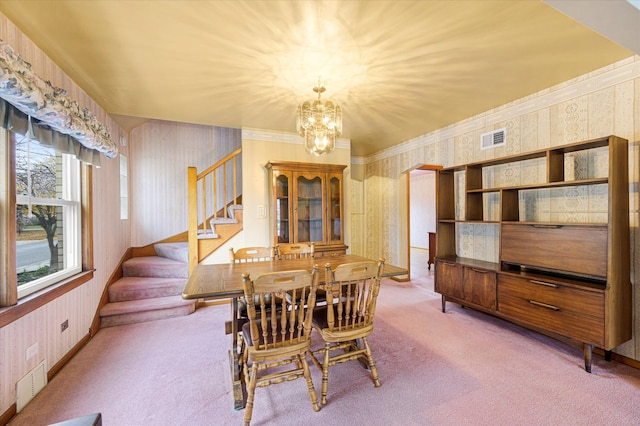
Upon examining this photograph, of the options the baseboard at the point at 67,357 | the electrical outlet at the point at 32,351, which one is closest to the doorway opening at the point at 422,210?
the baseboard at the point at 67,357

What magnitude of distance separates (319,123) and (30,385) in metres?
2.81

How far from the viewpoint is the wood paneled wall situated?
5.35 feet

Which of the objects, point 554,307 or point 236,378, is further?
point 554,307

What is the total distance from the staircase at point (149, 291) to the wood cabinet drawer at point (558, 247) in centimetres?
378

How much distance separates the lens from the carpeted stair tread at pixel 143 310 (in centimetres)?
293

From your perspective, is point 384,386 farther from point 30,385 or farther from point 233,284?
point 30,385

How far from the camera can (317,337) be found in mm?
2682

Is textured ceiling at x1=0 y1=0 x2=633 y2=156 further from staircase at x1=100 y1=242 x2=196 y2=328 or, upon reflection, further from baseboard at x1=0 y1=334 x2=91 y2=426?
baseboard at x1=0 y1=334 x2=91 y2=426

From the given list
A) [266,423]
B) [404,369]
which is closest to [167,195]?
[266,423]

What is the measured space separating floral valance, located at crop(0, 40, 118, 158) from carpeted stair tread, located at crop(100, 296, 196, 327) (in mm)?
1819

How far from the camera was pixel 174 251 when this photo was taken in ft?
13.0

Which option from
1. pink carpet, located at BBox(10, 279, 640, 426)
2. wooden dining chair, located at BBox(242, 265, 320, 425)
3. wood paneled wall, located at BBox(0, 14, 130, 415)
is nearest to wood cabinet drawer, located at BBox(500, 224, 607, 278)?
pink carpet, located at BBox(10, 279, 640, 426)

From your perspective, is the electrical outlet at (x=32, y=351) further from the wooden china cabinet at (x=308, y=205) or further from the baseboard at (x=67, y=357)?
the wooden china cabinet at (x=308, y=205)

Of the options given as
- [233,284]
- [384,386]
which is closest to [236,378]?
[233,284]
